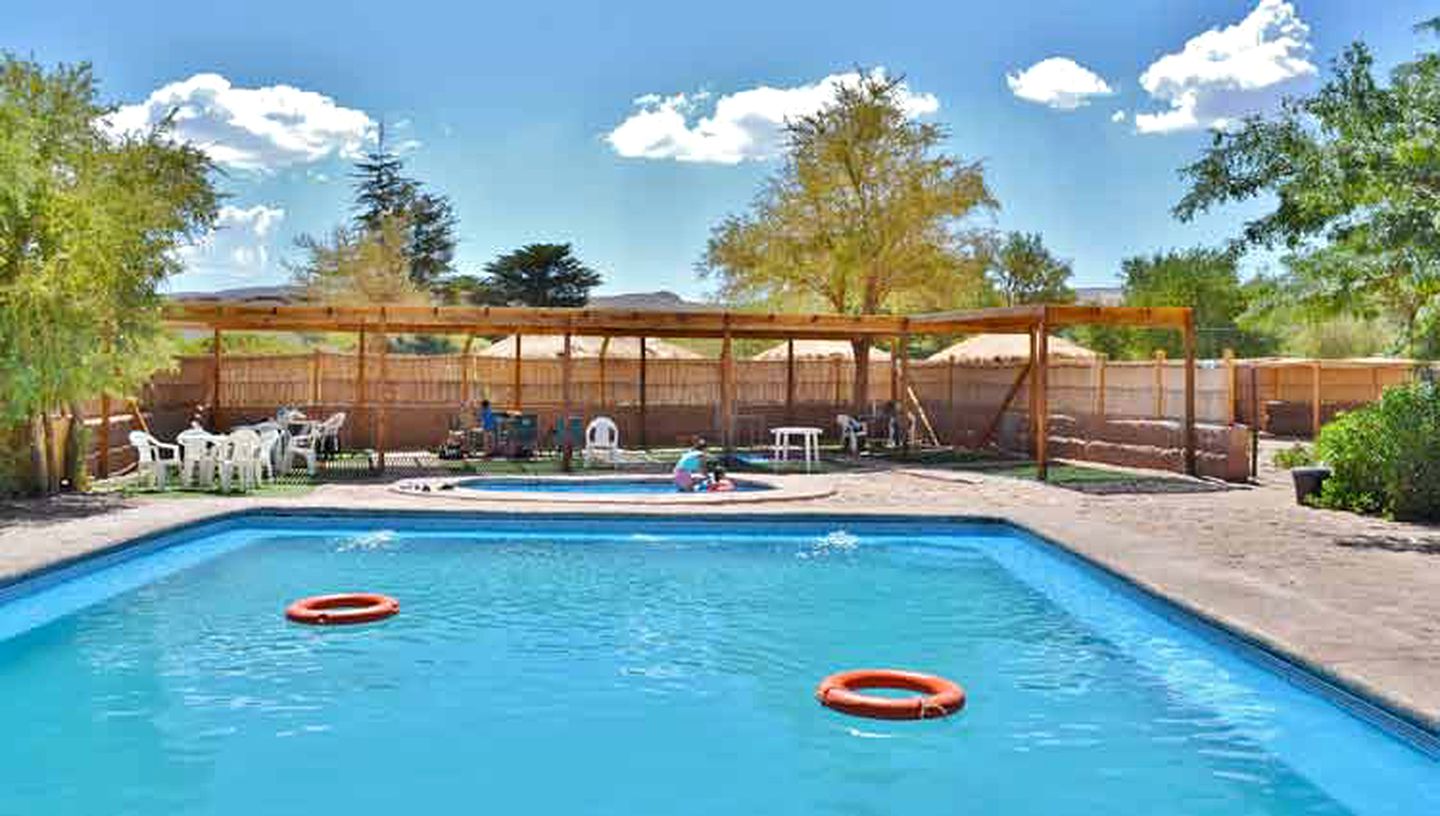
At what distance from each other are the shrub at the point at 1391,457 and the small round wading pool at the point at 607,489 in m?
5.89

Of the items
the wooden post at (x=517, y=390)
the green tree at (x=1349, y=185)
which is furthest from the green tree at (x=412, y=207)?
the green tree at (x=1349, y=185)

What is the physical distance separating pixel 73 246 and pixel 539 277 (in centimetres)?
3869

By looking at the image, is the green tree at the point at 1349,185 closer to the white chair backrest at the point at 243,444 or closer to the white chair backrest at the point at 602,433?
the white chair backrest at the point at 602,433

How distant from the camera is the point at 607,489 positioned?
16.1 meters

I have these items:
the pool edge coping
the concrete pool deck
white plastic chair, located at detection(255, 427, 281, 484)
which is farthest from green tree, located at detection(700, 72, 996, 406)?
the pool edge coping

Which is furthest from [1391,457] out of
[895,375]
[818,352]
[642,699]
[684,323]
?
[818,352]

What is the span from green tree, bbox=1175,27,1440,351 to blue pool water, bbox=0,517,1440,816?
4.23 meters

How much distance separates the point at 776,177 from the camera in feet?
84.9

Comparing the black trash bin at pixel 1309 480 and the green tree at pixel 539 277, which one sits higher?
the green tree at pixel 539 277

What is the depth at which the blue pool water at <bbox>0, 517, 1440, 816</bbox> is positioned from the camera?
5387 millimetres

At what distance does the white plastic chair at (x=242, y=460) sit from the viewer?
14.5 meters

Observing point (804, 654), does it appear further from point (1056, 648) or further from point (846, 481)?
point (846, 481)

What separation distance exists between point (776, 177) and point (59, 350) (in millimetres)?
16514

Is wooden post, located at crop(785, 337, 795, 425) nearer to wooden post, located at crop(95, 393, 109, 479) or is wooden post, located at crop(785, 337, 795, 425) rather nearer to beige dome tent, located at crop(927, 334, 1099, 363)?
beige dome tent, located at crop(927, 334, 1099, 363)
